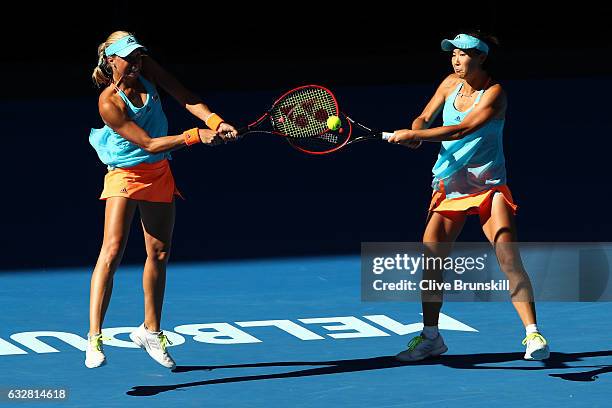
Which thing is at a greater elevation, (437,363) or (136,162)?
(136,162)

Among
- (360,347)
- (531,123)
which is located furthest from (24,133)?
(360,347)

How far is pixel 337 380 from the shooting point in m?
8.74

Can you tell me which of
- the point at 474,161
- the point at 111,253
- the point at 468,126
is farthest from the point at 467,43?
the point at 111,253

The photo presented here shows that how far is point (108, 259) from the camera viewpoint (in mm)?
8852

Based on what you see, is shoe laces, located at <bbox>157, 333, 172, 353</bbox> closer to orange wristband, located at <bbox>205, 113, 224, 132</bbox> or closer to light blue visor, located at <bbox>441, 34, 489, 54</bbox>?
orange wristband, located at <bbox>205, 113, 224, 132</bbox>

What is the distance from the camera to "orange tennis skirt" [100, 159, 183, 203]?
8.86 metres

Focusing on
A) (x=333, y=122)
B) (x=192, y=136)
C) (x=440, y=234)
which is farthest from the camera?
(x=333, y=122)

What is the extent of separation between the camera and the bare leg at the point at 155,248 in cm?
902

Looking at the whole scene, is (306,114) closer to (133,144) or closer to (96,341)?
(133,144)

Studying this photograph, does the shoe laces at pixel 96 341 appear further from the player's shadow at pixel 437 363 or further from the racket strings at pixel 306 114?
the racket strings at pixel 306 114

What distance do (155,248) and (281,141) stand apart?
5.74 m

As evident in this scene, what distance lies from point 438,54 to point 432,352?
8584 mm

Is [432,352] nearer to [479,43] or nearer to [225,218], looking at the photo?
[479,43]

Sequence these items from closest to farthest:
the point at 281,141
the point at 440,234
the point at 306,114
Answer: the point at 440,234
the point at 306,114
the point at 281,141
